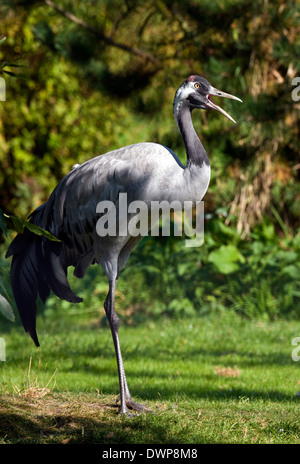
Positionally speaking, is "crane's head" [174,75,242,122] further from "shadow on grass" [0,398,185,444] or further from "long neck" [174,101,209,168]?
"shadow on grass" [0,398,185,444]

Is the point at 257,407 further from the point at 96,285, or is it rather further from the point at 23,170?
the point at 23,170

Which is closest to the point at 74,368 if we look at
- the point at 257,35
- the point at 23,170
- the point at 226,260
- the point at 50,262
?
the point at 50,262

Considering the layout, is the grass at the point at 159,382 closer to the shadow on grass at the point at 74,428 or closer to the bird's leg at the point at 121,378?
the shadow on grass at the point at 74,428

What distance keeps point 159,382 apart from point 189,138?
2.09m

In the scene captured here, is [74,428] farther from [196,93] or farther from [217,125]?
[217,125]

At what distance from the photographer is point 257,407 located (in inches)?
186

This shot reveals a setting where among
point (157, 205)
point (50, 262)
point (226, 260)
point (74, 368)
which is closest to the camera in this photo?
point (157, 205)

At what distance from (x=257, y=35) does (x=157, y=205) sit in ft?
14.5

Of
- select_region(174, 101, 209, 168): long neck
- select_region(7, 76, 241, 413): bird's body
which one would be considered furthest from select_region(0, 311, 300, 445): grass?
select_region(174, 101, 209, 168): long neck

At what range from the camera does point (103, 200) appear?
15.7 feet

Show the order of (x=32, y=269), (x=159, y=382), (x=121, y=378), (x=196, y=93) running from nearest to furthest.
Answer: (x=121, y=378) < (x=196, y=93) < (x=32, y=269) < (x=159, y=382)

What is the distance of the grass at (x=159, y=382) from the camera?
159 inches

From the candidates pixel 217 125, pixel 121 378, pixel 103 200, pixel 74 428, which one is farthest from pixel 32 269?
pixel 217 125

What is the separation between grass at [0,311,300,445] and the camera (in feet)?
13.2
